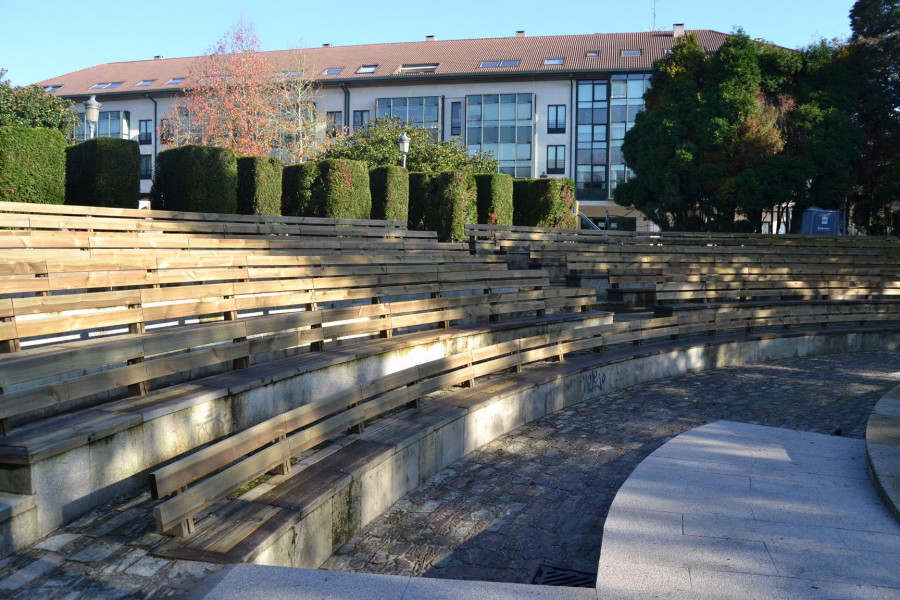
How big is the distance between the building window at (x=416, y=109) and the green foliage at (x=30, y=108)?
64.4 ft

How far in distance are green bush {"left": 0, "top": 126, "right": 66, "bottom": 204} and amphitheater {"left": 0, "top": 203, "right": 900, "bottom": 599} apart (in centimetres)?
260

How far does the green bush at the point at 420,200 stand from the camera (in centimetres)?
1964

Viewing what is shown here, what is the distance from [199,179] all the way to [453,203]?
676cm

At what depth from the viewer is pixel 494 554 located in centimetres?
475

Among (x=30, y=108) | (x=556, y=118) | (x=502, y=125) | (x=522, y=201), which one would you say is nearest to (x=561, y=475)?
(x=522, y=201)

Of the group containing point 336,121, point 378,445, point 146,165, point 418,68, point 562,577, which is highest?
Result: point 418,68

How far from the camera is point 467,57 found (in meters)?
49.2

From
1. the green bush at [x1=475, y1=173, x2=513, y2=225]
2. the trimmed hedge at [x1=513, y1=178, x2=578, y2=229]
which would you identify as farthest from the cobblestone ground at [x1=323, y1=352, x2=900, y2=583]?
the trimmed hedge at [x1=513, y1=178, x2=578, y2=229]

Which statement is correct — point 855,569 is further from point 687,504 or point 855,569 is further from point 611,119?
point 611,119

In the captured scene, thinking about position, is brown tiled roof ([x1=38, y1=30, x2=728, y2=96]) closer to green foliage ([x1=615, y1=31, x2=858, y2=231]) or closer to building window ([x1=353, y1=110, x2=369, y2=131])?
building window ([x1=353, y1=110, x2=369, y2=131])

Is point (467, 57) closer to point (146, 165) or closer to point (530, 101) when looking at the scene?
point (530, 101)

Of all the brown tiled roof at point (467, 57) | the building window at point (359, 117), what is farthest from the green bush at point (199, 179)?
the building window at point (359, 117)

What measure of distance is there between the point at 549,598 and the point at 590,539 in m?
1.55

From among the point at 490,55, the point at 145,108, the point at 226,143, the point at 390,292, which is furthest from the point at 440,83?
the point at 390,292
